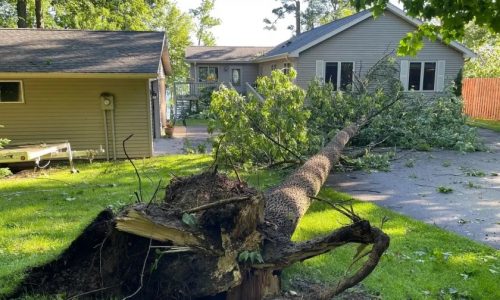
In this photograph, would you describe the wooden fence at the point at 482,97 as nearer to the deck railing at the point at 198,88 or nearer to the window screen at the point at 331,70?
the window screen at the point at 331,70

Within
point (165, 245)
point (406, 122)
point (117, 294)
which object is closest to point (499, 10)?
point (165, 245)

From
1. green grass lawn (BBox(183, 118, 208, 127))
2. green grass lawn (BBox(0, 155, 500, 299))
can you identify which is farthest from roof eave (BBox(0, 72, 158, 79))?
green grass lawn (BBox(183, 118, 208, 127))

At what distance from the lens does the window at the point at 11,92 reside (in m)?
11.8

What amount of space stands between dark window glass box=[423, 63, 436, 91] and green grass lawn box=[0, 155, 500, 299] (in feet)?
47.0

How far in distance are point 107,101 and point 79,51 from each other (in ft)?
6.17

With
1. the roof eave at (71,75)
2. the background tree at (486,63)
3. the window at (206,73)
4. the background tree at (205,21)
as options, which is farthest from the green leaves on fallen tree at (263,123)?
the background tree at (205,21)

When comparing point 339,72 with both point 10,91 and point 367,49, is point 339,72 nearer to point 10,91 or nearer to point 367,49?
point 367,49

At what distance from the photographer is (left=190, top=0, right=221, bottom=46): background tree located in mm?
51656

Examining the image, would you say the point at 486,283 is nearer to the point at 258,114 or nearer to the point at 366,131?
the point at 258,114

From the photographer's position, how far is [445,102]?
1476cm

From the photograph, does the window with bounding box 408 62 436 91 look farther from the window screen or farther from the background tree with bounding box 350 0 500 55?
the background tree with bounding box 350 0 500 55

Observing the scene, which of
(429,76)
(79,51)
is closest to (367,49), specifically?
(429,76)

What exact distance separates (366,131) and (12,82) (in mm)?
9958

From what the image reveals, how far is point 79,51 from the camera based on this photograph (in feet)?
40.8
